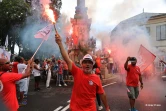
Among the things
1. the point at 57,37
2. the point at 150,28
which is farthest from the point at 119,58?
the point at 57,37

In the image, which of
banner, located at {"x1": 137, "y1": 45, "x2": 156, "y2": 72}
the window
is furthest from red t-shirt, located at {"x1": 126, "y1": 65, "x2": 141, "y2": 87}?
the window

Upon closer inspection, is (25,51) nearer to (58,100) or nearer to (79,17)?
(79,17)

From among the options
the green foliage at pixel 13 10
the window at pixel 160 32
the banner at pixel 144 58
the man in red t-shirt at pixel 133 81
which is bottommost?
the man in red t-shirt at pixel 133 81

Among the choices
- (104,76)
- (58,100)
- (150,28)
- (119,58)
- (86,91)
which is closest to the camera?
(86,91)

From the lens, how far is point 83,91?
3.84 metres

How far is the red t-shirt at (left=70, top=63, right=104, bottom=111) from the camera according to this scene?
3795mm

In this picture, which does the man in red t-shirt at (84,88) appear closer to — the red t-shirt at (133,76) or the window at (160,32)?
the red t-shirt at (133,76)

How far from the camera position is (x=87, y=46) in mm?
25609

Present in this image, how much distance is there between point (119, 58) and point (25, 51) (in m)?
15.0

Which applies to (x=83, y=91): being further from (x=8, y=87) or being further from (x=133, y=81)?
(x=133, y=81)

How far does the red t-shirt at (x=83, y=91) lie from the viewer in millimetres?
3795

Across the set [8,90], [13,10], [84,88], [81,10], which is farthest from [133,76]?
[81,10]

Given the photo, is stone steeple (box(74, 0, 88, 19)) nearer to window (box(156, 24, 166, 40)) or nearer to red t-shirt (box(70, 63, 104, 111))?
window (box(156, 24, 166, 40))

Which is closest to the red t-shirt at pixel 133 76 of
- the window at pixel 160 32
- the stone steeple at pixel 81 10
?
the stone steeple at pixel 81 10
